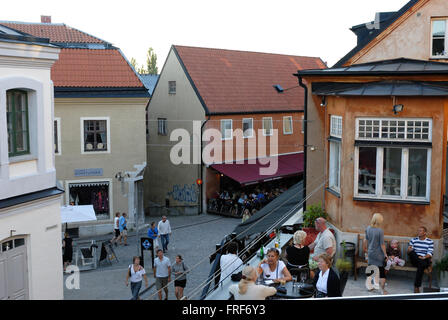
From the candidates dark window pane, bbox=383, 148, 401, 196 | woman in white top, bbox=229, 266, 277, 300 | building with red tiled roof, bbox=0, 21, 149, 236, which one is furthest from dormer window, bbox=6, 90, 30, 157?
building with red tiled roof, bbox=0, 21, 149, 236

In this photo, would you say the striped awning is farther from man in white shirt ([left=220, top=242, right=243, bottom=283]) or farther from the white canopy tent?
man in white shirt ([left=220, top=242, right=243, bottom=283])

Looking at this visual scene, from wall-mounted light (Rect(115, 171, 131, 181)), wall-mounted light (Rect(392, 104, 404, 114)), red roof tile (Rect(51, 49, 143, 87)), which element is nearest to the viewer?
wall-mounted light (Rect(392, 104, 404, 114))

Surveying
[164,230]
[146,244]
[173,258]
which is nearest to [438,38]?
[146,244]

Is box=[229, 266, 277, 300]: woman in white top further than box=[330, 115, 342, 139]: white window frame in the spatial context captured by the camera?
No

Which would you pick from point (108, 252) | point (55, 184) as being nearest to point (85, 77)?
point (108, 252)

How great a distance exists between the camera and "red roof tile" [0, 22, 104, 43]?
28.3m

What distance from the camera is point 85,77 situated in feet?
86.4

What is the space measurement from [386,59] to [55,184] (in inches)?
339

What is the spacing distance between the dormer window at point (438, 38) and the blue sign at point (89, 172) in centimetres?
1795

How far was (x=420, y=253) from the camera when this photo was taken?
410 inches

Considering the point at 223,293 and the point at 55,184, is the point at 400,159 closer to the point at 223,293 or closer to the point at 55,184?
the point at 223,293

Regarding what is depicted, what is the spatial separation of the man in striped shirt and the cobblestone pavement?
4206mm

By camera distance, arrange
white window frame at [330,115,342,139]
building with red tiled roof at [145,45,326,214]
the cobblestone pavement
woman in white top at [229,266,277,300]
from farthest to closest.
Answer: building with red tiled roof at [145,45,326,214]
the cobblestone pavement
white window frame at [330,115,342,139]
woman in white top at [229,266,277,300]

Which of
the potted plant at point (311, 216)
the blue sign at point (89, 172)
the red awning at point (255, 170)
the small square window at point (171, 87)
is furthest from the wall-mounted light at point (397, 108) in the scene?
the small square window at point (171, 87)
